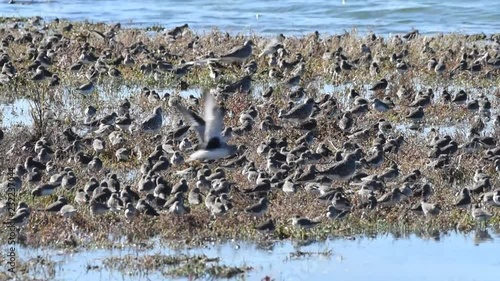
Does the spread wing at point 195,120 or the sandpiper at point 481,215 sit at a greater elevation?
the spread wing at point 195,120

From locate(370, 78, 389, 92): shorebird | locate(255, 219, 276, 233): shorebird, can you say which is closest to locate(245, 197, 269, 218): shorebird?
locate(255, 219, 276, 233): shorebird

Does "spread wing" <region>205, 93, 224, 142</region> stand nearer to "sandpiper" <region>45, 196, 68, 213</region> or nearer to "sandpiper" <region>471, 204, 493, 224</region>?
"sandpiper" <region>45, 196, 68, 213</region>

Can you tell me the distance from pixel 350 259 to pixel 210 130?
7.25 ft

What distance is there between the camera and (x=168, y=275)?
9.84 metres

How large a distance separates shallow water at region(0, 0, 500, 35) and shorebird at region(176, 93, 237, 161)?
16.9 m

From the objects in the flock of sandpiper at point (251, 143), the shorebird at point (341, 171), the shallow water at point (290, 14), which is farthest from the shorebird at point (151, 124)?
the shallow water at point (290, 14)

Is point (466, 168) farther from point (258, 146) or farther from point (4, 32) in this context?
point (4, 32)

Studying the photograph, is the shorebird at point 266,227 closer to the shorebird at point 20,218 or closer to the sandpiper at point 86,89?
the shorebird at point 20,218

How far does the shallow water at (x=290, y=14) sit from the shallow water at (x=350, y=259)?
18052 mm

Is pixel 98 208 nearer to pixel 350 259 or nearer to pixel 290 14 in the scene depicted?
pixel 350 259

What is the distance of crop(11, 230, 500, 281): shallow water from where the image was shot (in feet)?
33.0

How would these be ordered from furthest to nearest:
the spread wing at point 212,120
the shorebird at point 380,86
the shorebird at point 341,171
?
the shorebird at point 380,86 < the shorebird at point 341,171 < the spread wing at point 212,120

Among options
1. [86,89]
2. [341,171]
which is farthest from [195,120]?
[86,89]

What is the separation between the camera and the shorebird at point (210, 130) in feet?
38.2
